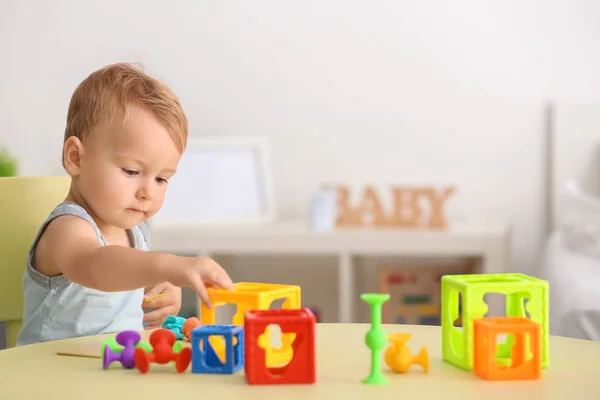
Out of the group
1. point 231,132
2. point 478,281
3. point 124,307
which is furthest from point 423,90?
point 478,281

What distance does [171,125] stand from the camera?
1082mm

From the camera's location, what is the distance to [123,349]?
850mm

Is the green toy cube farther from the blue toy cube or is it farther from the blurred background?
the blurred background

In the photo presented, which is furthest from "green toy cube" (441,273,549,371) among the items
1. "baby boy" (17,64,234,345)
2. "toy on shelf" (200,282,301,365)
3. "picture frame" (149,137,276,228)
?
"picture frame" (149,137,276,228)

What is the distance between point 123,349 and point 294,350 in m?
0.18

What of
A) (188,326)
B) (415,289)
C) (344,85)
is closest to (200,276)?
(188,326)

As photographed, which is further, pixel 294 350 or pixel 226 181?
pixel 226 181

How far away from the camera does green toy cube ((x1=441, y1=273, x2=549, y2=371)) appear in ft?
2.72

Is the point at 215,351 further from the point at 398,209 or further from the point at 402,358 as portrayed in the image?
the point at 398,209

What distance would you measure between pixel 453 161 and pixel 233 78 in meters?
0.84

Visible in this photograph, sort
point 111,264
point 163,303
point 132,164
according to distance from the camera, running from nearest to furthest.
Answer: point 111,264, point 132,164, point 163,303

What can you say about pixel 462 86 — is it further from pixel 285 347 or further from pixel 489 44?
pixel 285 347

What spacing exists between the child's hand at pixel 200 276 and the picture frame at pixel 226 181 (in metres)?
2.23

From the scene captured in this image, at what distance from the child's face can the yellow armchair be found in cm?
33
